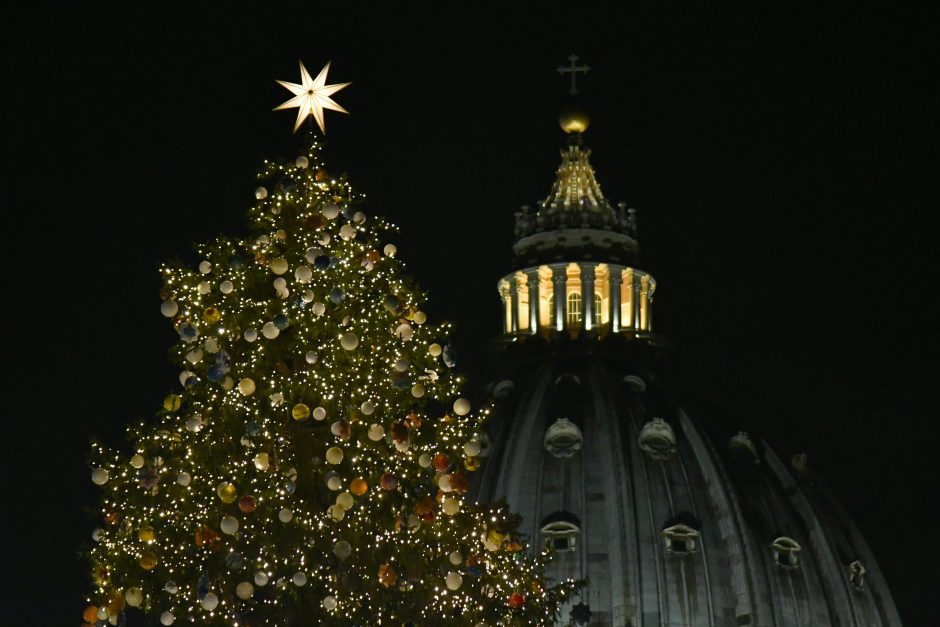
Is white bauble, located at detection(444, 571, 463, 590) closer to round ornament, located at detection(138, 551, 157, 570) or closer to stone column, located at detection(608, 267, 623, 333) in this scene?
round ornament, located at detection(138, 551, 157, 570)

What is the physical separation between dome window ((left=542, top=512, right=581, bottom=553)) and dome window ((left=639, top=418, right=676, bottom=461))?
5598 millimetres

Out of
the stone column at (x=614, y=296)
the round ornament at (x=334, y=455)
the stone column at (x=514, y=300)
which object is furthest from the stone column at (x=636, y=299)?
the round ornament at (x=334, y=455)

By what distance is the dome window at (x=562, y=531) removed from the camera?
300 ft

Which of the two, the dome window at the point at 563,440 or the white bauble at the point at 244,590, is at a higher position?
the dome window at the point at 563,440

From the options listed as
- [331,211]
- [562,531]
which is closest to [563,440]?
[562,531]

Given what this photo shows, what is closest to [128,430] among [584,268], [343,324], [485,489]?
[343,324]

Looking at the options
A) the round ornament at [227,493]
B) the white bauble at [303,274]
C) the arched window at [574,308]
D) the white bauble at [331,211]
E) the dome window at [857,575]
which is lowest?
the round ornament at [227,493]

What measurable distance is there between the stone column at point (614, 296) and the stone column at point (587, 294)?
0.97m

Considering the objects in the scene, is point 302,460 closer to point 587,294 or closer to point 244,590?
point 244,590

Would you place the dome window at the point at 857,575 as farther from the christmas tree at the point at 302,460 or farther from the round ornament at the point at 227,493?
the round ornament at the point at 227,493

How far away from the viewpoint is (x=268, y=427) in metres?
29.9

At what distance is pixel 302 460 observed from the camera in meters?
30.1

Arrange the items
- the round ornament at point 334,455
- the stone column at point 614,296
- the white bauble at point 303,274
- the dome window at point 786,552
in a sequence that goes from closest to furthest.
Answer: the round ornament at point 334,455 → the white bauble at point 303,274 → the dome window at point 786,552 → the stone column at point 614,296

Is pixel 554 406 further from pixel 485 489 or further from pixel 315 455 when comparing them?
pixel 315 455
